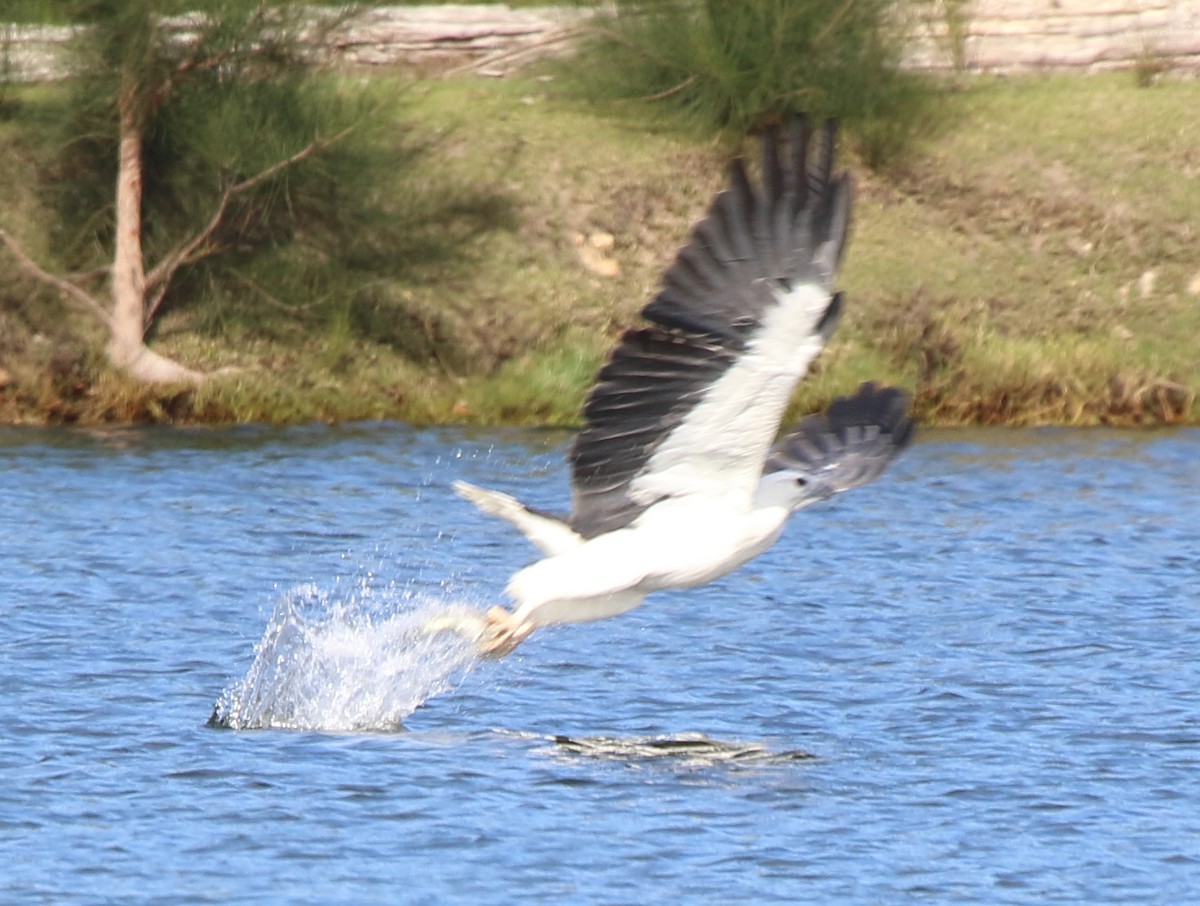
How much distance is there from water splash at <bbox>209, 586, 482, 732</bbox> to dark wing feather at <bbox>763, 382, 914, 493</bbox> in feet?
4.23

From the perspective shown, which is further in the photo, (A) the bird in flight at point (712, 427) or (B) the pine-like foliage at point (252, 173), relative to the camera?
(B) the pine-like foliage at point (252, 173)

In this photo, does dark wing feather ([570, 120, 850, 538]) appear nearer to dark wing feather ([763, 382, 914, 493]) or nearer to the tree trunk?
dark wing feather ([763, 382, 914, 493])

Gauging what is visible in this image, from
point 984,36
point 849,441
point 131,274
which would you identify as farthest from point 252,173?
point 849,441

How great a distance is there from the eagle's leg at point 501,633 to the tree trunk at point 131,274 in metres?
8.37

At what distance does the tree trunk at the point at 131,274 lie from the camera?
1519 cm

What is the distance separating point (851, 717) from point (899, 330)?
8.09 m

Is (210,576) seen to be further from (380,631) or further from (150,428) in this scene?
(150,428)

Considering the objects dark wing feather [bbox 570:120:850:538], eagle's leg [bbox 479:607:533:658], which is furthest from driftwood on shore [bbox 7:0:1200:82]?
dark wing feather [bbox 570:120:850:538]

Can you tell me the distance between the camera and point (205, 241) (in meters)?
15.7

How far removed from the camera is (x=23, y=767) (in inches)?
279

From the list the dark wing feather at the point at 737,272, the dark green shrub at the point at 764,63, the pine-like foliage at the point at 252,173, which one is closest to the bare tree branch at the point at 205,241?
the pine-like foliage at the point at 252,173

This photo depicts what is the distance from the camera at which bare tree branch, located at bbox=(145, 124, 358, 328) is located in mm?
15102

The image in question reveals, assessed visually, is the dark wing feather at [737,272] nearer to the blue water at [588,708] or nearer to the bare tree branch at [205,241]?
the blue water at [588,708]

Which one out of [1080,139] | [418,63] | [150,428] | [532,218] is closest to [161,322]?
[150,428]
